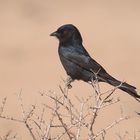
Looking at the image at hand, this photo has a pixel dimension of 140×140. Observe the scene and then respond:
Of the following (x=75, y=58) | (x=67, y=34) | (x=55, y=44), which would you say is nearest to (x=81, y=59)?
(x=75, y=58)

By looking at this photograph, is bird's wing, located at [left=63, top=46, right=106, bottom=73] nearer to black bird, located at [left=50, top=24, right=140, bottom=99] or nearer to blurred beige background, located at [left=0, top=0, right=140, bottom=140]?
black bird, located at [left=50, top=24, right=140, bottom=99]

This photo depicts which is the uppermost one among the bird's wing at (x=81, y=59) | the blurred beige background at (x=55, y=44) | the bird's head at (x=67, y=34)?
the blurred beige background at (x=55, y=44)

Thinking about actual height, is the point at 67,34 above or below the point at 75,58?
above

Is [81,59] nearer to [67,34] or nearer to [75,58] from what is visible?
[75,58]

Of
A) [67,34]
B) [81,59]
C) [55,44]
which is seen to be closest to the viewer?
[81,59]

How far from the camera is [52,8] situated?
835 inches

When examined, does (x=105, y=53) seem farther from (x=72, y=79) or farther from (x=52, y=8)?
(x=72, y=79)

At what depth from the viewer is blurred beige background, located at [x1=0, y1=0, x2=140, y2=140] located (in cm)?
1479

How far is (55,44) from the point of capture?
17.7 m

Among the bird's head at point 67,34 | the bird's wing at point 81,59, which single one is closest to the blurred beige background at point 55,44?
the bird's head at point 67,34

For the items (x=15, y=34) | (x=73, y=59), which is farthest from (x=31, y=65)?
(x=73, y=59)

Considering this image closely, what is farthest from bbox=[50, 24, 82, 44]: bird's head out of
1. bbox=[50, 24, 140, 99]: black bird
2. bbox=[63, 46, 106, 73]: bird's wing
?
bbox=[63, 46, 106, 73]: bird's wing

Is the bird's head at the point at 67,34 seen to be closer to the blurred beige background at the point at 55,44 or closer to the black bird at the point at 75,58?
the black bird at the point at 75,58

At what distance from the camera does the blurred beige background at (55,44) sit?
14.8 meters
